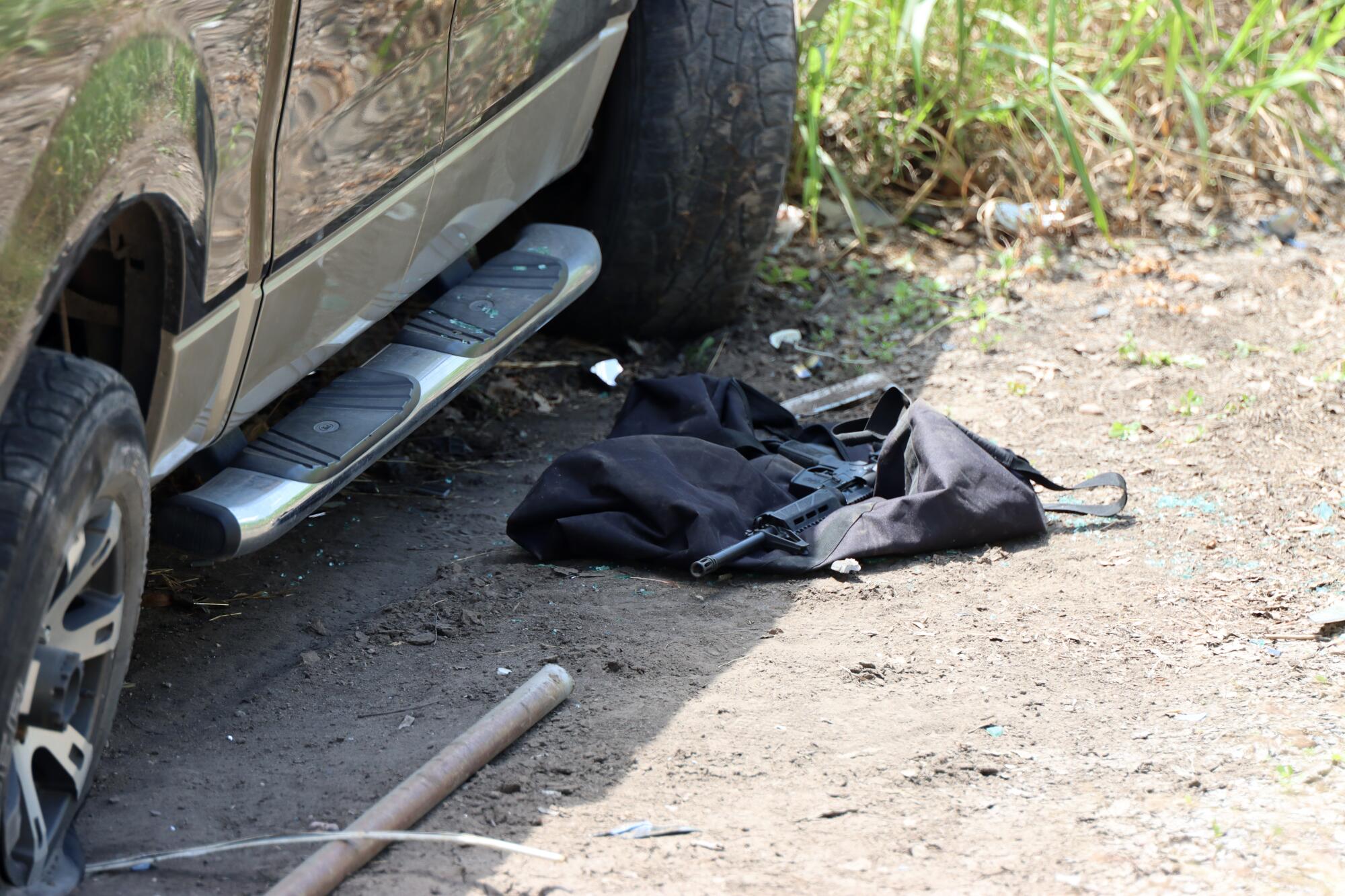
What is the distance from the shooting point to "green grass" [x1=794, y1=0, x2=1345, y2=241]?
188 inches

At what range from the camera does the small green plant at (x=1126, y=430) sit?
11.7 feet

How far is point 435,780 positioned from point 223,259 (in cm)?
83

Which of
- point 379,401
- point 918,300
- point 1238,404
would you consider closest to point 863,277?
point 918,300

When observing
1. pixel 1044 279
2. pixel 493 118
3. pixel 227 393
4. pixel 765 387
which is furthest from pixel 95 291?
pixel 1044 279

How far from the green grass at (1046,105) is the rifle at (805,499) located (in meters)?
1.62

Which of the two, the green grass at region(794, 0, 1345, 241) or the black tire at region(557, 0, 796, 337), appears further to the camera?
the green grass at region(794, 0, 1345, 241)

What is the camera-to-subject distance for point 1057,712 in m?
2.30

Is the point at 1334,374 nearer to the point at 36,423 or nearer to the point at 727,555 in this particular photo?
the point at 727,555

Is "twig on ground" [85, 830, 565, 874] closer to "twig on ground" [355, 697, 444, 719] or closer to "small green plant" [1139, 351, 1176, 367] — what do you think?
"twig on ground" [355, 697, 444, 719]

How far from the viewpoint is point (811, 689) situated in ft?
7.82

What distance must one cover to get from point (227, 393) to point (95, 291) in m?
0.28

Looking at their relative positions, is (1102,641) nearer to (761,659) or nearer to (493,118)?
(761,659)

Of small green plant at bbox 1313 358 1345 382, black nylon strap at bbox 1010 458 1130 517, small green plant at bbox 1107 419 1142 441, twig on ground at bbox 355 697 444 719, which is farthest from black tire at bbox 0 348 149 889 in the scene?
small green plant at bbox 1313 358 1345 382

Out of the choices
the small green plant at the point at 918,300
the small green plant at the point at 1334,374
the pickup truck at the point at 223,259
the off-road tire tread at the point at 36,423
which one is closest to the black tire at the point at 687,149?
the pickup truck at the point at 223,259
